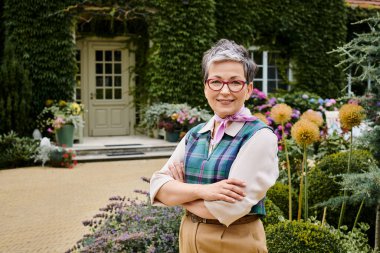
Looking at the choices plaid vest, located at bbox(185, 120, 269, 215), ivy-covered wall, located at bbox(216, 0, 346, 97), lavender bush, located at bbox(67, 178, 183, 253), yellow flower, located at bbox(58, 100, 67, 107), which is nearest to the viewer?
plaid vest, located at bbox(185, 120, 269, 215)

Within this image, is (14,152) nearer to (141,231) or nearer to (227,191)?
(141,231)

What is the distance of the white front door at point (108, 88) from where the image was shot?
473 inches

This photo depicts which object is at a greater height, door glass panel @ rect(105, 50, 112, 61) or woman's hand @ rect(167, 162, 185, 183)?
door glass panel @ rect(105, 50, 112, 61)

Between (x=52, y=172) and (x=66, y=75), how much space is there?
10.0 ft

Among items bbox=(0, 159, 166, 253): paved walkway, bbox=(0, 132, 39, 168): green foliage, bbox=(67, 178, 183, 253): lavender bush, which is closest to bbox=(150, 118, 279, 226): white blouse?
bbox=(67, 178, 183, 253): lavender bush

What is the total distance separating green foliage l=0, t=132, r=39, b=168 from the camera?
342 inches

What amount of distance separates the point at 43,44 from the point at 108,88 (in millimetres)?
2327

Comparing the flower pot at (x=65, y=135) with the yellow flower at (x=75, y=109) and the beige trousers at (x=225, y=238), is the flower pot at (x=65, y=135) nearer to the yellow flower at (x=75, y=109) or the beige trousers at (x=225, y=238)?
the yellow flower at (x=75, y=109)

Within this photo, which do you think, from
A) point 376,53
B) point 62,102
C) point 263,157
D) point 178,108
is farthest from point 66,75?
point 263,157

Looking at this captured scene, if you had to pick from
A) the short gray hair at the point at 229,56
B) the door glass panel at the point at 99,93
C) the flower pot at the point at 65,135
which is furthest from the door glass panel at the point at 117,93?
the short gray hair at the point at 229,56

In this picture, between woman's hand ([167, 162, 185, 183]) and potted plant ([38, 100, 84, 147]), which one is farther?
potted plant ([38, 100, 84, 147])

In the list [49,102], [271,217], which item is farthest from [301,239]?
[49,102]

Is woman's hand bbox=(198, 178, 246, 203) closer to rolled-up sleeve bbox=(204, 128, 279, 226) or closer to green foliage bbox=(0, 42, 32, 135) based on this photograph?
rolled-up sleeve bbox=(204, 128, 279, 226)

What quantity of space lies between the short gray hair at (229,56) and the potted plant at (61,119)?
324 inches
